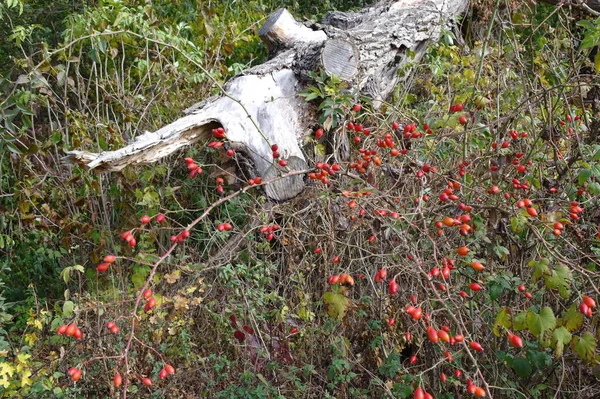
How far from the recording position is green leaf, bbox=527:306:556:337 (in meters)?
1.83

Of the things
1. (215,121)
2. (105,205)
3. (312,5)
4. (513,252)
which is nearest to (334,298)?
(513,252)

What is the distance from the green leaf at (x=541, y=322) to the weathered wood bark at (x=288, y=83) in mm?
1118

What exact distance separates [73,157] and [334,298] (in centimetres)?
132

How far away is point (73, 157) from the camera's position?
2.74m

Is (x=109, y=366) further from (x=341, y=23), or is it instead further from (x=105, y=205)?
(x=341, y=23)

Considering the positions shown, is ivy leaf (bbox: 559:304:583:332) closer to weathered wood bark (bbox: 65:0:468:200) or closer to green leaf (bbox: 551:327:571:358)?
green leaf (bbox: 551:327:571:358)

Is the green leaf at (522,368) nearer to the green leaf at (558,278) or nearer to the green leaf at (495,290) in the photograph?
the green leaf at (495,290)

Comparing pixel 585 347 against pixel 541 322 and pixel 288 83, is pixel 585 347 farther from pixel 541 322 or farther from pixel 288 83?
pixel 288 83

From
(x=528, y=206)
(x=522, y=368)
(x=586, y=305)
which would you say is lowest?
(x=522, y=368)

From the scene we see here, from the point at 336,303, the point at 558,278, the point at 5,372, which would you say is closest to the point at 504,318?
the point at 558,278

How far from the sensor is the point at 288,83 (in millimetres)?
3412

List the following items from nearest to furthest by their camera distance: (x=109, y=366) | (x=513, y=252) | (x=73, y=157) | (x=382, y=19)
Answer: (x=513, y=252) < (x=73, y=157) < (x=109, y=366) < (x=382, y=19)

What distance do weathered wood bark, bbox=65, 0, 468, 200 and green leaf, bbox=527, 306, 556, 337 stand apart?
3.67 feet

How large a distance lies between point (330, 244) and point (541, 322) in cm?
129
